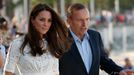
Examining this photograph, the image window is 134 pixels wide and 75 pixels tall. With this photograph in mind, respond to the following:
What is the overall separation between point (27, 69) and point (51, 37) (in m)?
0.42

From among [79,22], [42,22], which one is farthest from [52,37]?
[79,22]

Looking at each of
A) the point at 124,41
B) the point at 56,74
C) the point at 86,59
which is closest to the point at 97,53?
the point at 86,59

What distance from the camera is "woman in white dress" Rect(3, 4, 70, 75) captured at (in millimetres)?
6590

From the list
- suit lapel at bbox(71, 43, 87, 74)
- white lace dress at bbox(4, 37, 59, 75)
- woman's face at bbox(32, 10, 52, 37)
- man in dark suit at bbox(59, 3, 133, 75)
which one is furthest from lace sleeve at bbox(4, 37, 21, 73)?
suit lapel at bbox(71, 43, 87, 74)

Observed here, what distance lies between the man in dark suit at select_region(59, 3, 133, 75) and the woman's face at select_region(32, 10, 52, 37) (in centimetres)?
45

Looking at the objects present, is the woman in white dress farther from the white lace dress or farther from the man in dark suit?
the man in dark suit

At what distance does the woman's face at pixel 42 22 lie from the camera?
6656 millimetres

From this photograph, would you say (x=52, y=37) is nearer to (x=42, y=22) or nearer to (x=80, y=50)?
(x=42, y=22)

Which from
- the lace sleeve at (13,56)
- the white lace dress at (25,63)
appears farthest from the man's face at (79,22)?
the lace sleeve at (13,56)

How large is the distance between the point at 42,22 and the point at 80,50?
641 mm

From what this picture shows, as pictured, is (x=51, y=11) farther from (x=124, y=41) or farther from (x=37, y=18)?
(x=124, y=41)

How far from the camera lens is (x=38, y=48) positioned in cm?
660

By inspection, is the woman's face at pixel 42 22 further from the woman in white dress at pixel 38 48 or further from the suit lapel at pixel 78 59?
the suit lapel at pixel 78 59

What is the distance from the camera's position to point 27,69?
21.6ft
